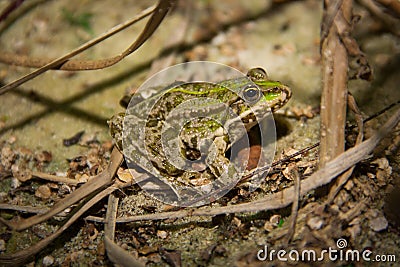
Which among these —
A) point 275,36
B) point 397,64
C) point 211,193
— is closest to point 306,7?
point 275,36

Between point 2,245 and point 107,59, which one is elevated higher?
point 107,59

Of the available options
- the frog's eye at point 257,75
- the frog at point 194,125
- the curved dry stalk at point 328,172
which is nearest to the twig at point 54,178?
the frog at point 194,125

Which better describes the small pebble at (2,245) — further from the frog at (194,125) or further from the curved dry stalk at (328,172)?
the curved dry stalk at (328,172)

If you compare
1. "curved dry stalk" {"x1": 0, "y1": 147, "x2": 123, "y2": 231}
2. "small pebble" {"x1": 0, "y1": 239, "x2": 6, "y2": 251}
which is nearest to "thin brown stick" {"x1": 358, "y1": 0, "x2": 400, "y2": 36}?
"curved dry stalk" {"x1": 0, "y1": 147, "x2": 123, "y2": 231}

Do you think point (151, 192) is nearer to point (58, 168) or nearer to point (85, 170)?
point (85, 170)

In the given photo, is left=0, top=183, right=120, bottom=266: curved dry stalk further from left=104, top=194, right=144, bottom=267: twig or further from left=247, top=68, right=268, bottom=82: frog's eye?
left=247, top=68, right=268, bottom=82: frog's eye

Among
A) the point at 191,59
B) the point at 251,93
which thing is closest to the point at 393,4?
the point at 251,93

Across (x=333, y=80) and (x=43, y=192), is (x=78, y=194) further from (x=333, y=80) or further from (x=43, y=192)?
(x=333, y=80)

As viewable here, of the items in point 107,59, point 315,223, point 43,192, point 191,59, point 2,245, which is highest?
point 107,59
